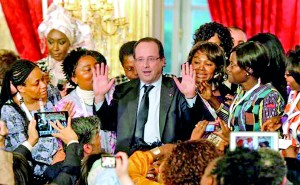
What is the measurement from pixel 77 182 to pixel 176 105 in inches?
48.5

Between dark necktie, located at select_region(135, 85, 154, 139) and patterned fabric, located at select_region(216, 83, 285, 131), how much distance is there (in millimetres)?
579

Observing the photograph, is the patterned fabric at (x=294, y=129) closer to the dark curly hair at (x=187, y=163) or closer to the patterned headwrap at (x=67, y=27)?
the dark curly hair at (x=187, y=163)

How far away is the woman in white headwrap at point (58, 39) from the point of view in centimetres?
749

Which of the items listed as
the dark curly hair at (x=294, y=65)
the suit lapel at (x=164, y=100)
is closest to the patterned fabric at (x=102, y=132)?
the suit lapel at (x=164, y=100)

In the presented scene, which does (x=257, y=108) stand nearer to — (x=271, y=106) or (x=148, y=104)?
(x=271, y=106)

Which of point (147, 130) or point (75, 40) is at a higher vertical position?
point (75, 40)

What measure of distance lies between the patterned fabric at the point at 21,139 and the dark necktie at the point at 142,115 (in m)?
0.55

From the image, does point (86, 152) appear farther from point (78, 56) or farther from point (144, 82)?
point (78, 56)

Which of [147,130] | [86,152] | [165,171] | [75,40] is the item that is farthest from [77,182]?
[75,40]

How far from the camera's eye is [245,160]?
3.80 metres

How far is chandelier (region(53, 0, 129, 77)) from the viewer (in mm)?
8609

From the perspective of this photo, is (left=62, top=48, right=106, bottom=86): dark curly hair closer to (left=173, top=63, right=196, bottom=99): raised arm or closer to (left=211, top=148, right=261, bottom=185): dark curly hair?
(left=173, top=63, right=196, bottom=99): raised arm

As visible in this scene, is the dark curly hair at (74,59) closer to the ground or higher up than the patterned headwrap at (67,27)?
closer to the ground

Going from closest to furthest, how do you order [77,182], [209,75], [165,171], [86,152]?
[165,171] → [77,182] → [86,152] → [209,75]
